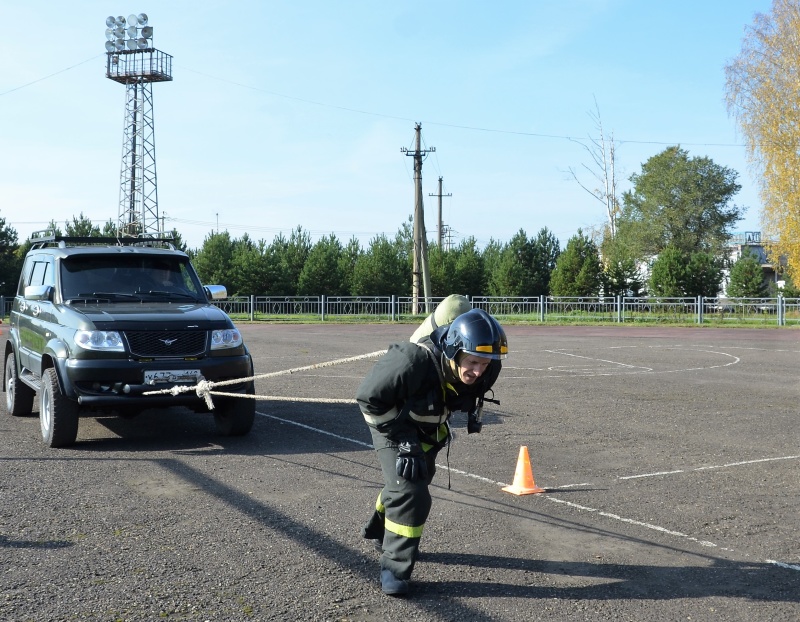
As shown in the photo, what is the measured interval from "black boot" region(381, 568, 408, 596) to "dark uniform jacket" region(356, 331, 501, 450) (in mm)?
728

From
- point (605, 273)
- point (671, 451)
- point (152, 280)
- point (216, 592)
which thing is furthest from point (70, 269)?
point (605, 273)

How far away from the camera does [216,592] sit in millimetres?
4680

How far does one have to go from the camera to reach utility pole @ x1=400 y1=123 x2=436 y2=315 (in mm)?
44250

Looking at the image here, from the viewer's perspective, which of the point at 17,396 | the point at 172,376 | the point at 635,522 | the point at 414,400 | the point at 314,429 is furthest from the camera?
the point at 17,396

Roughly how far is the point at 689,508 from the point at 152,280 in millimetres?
6399

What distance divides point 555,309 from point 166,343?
1373 inches

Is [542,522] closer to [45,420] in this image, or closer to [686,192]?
[45,420]

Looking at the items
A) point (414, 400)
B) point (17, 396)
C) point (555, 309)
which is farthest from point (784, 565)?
point (555, 309)

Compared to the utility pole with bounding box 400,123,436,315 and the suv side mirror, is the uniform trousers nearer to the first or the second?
the suv side mirror

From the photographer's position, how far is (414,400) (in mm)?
4566

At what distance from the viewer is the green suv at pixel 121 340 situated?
8430mm

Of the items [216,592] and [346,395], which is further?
[346,395]

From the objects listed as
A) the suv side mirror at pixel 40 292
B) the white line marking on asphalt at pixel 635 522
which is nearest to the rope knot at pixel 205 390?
the suv side mirror at pixel 40 292

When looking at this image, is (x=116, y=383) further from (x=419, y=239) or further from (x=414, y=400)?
(x=419, y=239)
